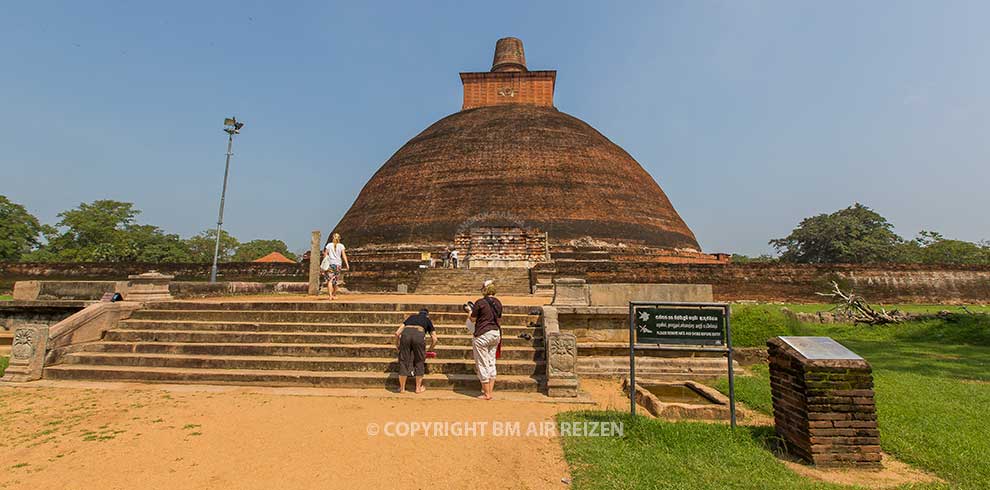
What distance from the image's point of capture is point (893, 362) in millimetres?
7148

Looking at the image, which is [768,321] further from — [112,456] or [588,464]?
[112,456]

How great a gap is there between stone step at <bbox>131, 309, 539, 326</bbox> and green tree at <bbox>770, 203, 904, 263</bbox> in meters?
38.2

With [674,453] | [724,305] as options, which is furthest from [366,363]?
[724,305]

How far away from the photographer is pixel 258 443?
339cm

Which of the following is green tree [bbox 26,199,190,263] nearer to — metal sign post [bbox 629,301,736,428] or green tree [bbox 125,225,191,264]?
green tree [bbox 125,225,191,264]

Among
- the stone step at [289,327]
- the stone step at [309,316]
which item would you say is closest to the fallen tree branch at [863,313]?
the stone step at [309,316]

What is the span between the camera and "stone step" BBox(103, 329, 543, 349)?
6012 mm

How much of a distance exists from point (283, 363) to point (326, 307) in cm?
151

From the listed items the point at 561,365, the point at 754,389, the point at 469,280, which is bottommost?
the point at 754,389

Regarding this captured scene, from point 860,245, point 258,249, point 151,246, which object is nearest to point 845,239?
point 860,245

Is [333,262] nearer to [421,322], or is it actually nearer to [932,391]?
[421,322]

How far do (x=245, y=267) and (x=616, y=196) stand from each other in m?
17.3

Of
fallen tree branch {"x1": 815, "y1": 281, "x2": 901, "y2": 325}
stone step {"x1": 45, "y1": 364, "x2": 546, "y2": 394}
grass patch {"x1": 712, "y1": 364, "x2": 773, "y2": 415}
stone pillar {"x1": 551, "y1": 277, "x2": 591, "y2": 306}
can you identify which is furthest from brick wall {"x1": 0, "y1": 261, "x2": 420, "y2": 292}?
fallen tree branch {"x1": 815, "y1": 281, "x2": 901, "y2": 325}

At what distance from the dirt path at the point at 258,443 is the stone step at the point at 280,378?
0.40m
